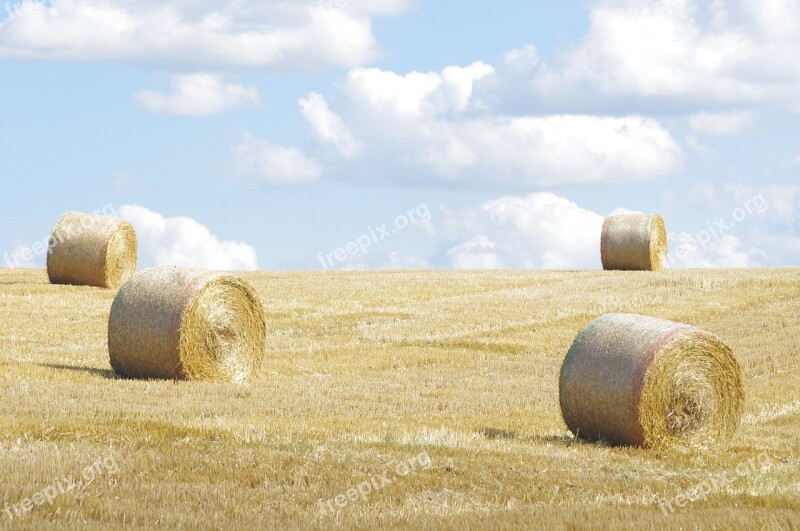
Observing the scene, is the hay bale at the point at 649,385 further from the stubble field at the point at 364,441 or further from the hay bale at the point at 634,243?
the hay bale at the point at 634,243

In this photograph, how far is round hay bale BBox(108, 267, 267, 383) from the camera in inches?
784

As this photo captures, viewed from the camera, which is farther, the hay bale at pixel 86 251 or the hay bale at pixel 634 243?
the hay bale at pixel 634 243

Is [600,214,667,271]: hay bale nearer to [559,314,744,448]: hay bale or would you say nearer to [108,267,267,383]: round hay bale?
[108,267,267,383]: round hay bale

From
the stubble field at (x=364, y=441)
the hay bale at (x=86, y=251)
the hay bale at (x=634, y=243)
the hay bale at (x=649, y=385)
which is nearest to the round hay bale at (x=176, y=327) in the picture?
the stubble field at (x=364, y=441)

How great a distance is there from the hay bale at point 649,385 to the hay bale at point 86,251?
24.0 m

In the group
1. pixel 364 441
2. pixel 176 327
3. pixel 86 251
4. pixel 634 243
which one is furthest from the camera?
pixel 634 243

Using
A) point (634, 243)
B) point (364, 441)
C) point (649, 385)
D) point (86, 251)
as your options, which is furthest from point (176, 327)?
point (634, 243)

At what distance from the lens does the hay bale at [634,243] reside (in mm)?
44125

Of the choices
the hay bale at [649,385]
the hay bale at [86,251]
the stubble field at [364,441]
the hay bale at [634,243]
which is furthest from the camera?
the hay bale at [634,243]

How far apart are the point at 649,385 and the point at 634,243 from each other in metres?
30.0

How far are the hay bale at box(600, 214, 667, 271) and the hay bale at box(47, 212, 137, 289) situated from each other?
66.1 feet

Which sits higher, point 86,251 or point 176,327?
point 86,251

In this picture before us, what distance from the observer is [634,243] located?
4434cm

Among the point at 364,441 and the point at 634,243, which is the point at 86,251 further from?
the point at 364,441
